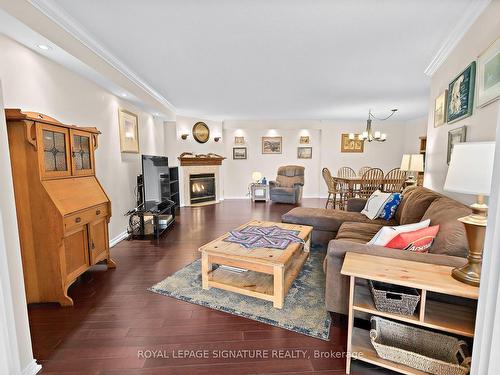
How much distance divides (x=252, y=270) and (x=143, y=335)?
0.92 meters

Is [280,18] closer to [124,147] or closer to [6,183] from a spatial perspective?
[6,183]

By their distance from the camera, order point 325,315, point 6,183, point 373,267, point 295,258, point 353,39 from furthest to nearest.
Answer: point 295,258, point 353,39, point 325,315, point 373,267, point 6,183

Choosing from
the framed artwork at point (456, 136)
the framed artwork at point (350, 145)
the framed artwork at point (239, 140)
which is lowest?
the framed artwork at point (456, 136)

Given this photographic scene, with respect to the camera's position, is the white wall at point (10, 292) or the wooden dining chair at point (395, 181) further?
the wooden dining chair at point (395, 181)

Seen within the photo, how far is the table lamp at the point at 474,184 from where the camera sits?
1.19 metres

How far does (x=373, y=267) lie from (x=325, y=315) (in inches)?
29.7

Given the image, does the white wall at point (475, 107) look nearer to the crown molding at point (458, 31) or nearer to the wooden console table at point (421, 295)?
the crown molding at point (458, 31)

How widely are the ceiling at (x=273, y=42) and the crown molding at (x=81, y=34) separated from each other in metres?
0.03

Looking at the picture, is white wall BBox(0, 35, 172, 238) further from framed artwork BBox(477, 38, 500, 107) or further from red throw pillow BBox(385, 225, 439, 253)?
framed artwork BBox(477, 38, 500, 107)

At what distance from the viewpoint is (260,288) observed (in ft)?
7.23

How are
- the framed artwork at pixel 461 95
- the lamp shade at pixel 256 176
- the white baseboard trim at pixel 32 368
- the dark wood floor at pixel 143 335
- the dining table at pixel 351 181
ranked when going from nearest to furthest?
1. the white baseboard trim at pixel 32 368
2. the dark wood floor at pixel 143 335
3. the framed artwork at pixel 461 95
4. the dining table at pixel 351 181
5. the lamp shade at pixel 256 176

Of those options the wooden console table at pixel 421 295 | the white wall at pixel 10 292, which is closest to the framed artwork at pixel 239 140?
the wooden console table at pixel 421 295

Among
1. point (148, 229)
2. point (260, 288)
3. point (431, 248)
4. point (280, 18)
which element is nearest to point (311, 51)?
point (280, 18)

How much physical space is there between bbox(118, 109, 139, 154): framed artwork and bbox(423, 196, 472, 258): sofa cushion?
4105 mm
